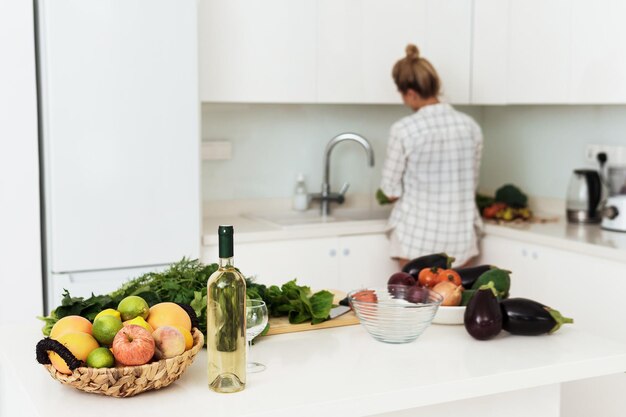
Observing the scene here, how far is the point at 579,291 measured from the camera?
337 centimetres

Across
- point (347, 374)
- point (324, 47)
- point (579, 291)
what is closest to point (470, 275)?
point (347, 374)

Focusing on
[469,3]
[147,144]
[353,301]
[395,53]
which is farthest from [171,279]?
[469,3]

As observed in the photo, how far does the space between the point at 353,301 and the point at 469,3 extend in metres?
2.68

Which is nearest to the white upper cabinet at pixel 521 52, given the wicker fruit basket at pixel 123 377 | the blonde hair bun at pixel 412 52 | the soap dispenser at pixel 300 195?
the blonde hair bun at pixel 412 52

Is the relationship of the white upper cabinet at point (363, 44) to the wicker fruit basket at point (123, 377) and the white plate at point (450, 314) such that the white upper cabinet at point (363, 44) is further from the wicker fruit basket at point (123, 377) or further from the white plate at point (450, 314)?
the wicker fruit basket at point (123, 377)

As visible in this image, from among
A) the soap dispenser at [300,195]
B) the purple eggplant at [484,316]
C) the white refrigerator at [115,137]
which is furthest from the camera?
the soap dispenser at [300,195]

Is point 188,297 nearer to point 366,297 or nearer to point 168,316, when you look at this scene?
point 168,316

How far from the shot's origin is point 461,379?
5.38 feet

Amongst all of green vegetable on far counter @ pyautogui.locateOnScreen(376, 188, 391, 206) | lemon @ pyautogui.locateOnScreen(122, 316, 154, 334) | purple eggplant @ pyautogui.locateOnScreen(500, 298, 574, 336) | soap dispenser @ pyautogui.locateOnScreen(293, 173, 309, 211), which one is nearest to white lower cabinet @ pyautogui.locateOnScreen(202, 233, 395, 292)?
green vegetable on far counter @ pyautogui.locateOnScreen(376, 188, 391, 206)

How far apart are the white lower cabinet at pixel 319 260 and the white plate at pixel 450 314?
Result: 1.65 meters

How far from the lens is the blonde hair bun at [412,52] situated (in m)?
3.77

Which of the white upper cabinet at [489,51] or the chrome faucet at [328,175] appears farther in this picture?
the chrome faucet at [328,175]

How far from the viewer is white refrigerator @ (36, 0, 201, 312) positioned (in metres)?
3.14

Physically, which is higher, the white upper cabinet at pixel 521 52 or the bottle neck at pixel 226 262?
the white upper cabinet at pixel 521 52
